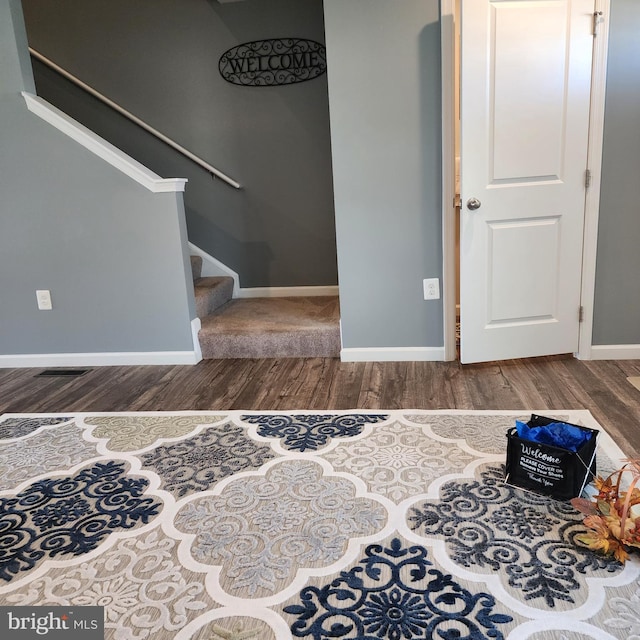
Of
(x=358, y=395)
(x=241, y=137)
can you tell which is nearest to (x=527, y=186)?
(x=358, y=395)

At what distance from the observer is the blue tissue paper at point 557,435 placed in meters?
1.83

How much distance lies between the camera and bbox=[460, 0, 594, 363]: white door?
8.84 feet

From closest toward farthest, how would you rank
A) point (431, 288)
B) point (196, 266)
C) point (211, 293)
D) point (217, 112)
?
point (431, 288)
point (211, 293)
point (217, 112)
point (196, 266)

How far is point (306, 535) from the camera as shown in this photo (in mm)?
1700

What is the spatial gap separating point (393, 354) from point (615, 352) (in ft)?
3.88

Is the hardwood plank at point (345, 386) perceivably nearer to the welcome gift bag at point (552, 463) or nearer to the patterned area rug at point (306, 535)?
the patterned area rug at point (306, 535)

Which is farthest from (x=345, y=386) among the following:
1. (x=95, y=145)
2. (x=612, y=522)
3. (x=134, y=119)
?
(x=134, y=119)

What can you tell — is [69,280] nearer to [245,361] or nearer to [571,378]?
[245,361]

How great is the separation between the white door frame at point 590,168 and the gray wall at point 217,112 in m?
1.32

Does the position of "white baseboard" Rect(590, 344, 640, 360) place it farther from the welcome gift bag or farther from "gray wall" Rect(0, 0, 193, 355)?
"gray wall" Rect(0, 0, 193, 355)

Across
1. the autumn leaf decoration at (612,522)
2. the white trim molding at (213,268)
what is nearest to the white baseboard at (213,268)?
the white trim molding at (213,268)

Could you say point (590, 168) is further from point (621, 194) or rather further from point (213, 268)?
point (213, 268)

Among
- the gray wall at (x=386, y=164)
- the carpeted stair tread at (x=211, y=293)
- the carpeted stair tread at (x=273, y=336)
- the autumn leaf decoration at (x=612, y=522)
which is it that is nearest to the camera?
the autumn leaf decoration at (x=612, y=522)

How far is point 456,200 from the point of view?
3205 millimetres
